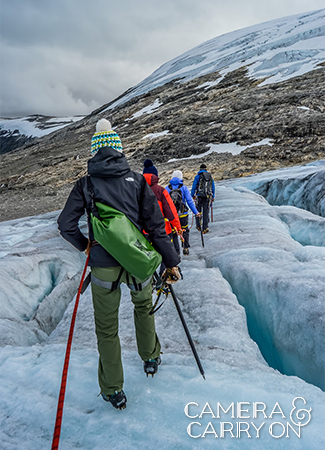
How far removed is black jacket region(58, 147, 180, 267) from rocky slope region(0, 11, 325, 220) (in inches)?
835

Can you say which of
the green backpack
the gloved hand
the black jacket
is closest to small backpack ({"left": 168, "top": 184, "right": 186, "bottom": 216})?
the gloved hand

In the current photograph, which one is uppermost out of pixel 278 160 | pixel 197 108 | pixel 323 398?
pixel 197 108

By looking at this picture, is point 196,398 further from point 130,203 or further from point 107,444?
point 130,203

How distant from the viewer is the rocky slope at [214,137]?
23.7 m

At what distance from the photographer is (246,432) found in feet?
6.66

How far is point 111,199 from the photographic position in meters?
2.20

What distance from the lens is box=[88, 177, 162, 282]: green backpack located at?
2.07 metres

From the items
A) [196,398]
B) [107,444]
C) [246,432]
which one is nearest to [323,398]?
[246,432]

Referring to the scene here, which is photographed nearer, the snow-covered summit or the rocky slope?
the rocky slope

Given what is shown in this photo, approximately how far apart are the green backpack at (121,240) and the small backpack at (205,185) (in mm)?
5901

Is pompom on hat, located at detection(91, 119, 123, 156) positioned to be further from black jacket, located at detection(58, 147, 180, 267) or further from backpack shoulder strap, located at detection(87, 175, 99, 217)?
backpack shoulder strap, located at detection(87, 175, 99, 217)

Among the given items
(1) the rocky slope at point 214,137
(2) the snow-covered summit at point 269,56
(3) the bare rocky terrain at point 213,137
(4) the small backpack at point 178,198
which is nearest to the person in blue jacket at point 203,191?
(4) the small backpack at point 178,198

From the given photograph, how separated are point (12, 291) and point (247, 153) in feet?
80.6

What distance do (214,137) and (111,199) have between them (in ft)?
98.5
